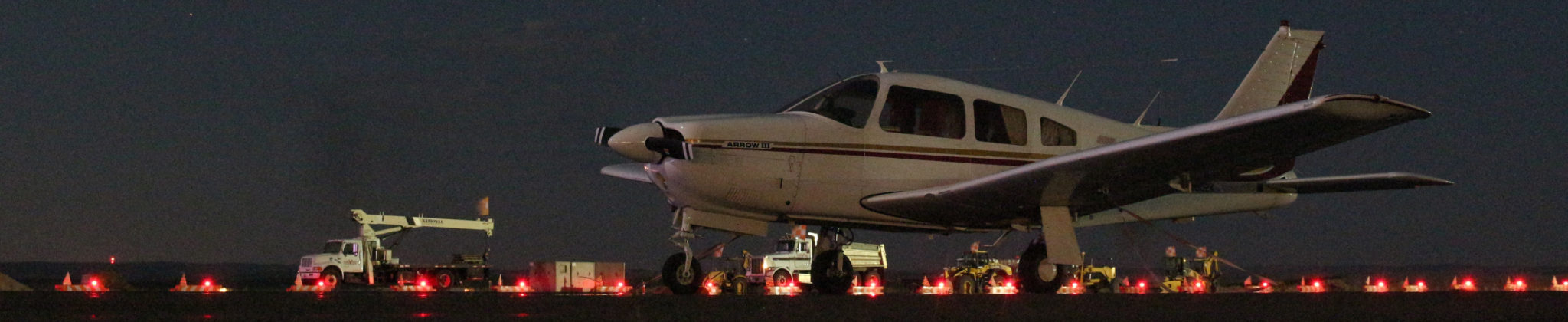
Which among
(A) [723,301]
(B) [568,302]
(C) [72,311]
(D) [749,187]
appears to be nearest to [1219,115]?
(D) [749,187]

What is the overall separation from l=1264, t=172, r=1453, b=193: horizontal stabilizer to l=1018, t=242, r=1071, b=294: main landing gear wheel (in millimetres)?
3045

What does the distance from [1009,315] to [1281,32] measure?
1073 centimetres

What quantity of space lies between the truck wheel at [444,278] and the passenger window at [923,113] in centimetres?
2652

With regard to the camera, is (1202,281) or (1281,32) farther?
(1202,281)

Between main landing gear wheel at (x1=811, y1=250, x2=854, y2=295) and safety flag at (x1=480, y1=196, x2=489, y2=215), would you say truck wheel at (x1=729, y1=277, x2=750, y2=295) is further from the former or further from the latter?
safety flag at (x1=480, y1=196, x2=489, y2=215)

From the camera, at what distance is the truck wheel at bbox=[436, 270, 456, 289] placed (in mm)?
36562

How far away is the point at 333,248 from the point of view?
34.6 metres

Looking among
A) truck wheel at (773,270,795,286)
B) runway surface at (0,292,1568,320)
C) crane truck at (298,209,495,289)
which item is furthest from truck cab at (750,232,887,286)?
runway surface at (0,292,1568,320)

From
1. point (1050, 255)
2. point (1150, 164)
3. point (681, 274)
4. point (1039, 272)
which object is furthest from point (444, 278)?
point (1150, 164)

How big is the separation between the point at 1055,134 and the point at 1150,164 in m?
2.31

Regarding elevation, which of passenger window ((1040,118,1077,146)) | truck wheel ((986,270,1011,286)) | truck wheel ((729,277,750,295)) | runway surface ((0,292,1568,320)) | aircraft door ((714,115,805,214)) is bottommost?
runway surface ((0,292,1568,320))

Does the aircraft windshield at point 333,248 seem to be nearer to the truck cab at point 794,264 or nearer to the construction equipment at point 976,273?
the truck cab at point 794,264

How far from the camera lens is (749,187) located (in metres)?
11.8

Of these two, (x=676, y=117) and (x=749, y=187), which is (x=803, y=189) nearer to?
(x=749, y=187)
